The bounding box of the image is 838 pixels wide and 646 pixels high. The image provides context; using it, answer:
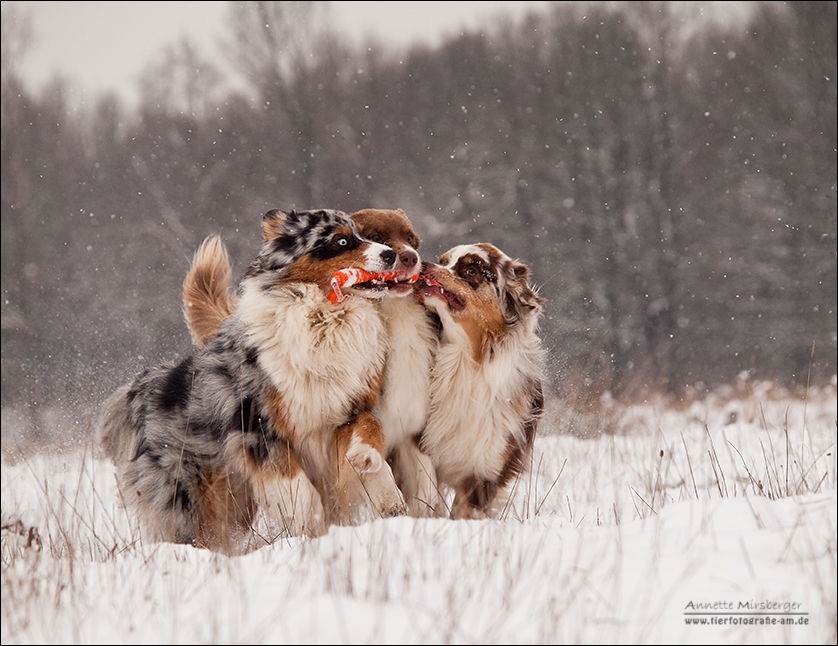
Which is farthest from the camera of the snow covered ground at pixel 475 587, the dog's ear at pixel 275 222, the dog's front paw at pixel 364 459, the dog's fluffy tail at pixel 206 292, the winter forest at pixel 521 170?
the winter forest at pixel 521 170

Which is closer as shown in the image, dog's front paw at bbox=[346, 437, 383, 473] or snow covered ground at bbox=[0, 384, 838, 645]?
snow covered ground at bbox=[0, 384, 838, 645]

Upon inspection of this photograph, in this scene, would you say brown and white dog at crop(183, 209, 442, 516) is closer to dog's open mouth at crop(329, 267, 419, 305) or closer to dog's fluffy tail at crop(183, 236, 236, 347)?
dog's open mouth at crop(329, 267, 419, 305)

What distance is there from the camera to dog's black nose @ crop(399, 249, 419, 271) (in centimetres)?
437

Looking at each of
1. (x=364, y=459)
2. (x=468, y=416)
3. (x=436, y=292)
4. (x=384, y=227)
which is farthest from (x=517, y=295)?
(x=364, y=459)

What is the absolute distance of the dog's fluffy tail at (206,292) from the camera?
18.0 ft

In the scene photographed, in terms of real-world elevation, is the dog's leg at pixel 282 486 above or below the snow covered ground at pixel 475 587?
above

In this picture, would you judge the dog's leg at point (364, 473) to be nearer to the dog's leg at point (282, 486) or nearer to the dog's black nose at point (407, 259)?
the dog's leg at point (282, 486)

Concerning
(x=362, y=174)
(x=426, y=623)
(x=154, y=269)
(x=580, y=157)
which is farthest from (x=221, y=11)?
(x=426, y=623)

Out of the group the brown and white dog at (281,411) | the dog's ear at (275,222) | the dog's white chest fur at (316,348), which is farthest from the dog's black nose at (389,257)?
the dog's ear at (275,222)

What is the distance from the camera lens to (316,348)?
171 inches

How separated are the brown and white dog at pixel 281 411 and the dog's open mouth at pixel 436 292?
1.04 ft

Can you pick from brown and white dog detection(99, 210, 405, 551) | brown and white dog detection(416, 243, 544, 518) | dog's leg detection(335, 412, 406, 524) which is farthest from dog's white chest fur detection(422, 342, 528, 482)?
dog's leg detection(335, 412, 406, 524)

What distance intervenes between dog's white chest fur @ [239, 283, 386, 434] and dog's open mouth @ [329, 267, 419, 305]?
0.26ft

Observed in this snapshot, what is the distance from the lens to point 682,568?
255cm
